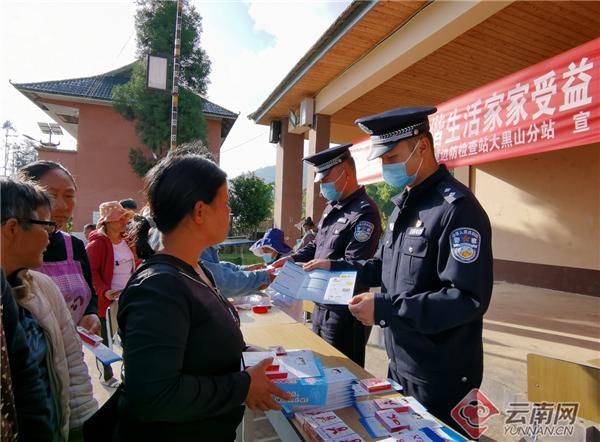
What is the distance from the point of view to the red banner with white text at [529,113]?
8.56ft

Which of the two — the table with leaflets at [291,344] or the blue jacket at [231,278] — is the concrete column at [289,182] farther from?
the blue jacket at [231,278]

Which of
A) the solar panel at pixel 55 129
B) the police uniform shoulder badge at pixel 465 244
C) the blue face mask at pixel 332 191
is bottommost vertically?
the police uniform shoulder badge at pixel 465 244

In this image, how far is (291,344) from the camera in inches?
79.0

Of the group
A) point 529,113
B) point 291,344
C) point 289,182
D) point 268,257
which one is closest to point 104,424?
point 291,344

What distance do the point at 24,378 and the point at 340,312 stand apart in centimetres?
167

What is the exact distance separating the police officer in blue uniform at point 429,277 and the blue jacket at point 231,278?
90 cm

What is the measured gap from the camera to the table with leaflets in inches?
48.9

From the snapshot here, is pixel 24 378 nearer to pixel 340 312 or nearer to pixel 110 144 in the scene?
pixel 340 312

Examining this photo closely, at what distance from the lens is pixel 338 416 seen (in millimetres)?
1253

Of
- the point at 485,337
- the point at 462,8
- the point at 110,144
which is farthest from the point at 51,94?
the point at 485,337

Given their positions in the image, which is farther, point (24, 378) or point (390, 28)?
point (390, 28)

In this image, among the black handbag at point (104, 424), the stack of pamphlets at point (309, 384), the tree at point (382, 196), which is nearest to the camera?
the black handbag at point (104, 424)
